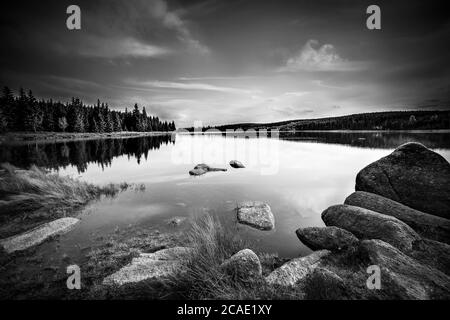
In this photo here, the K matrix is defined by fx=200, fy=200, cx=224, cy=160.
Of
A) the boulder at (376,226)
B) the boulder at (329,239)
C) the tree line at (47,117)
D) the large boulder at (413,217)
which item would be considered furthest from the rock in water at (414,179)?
the tree line at (47,117)

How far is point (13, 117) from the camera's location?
2712 inches

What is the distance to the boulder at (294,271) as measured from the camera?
452 cm

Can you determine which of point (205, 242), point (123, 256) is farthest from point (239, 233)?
point (123, 256)

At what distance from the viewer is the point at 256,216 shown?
873 centimetres

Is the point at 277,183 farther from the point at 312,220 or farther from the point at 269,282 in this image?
the point at 269,282

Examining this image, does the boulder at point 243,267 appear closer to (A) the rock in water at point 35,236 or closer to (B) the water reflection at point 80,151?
(A) the rock in water at point 35,236

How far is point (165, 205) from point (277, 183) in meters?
9.11

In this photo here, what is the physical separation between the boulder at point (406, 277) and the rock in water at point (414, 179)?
5674mm

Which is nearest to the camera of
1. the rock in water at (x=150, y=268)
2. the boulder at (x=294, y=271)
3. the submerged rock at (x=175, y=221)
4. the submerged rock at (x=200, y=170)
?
the boulder at (x=294, y=271)

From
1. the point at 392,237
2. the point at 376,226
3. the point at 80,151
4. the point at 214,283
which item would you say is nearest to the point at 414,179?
the point at 376,226

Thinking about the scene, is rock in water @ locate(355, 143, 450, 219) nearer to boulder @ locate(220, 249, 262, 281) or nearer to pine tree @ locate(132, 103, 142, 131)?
boulder @ locate(220, 249, 262, 281)

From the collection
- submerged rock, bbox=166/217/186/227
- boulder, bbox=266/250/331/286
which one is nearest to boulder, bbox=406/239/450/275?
boulder, bbox=266/250/331/286

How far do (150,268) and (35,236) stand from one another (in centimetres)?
475

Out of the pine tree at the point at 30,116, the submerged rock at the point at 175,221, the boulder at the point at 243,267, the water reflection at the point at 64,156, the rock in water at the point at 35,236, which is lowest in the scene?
the submerged rock at the point at 175,221
